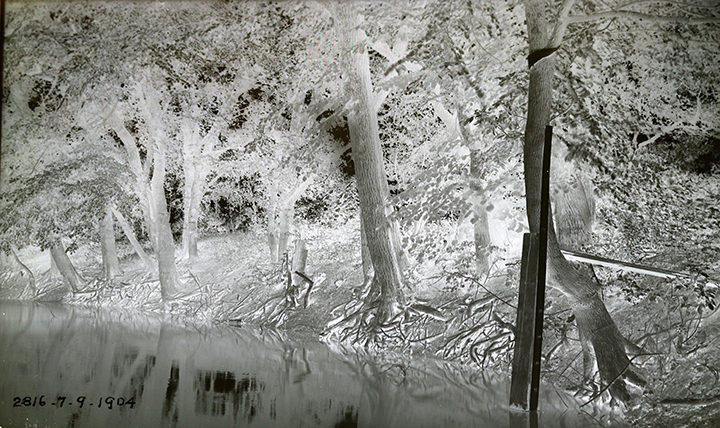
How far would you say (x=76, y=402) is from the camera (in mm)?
3941

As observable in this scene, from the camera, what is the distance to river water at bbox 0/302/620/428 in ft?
12.2

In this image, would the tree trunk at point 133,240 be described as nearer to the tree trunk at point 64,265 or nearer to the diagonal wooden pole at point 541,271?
the tree trunk at point 64,265

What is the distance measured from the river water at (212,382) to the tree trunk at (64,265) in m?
0.24

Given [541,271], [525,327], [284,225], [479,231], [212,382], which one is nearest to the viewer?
[541,271]

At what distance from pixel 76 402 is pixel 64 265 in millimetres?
1252

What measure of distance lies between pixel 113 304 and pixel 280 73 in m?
2.20

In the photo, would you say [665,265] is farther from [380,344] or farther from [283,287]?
[283,287]

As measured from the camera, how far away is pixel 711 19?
3.83m

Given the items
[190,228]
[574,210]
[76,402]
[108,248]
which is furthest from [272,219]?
[574,210]

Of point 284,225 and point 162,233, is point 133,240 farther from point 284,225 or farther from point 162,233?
point 284,225

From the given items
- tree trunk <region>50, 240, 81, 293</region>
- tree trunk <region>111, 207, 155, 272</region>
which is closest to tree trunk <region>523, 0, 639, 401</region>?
tree trunk <region>111, 207, 155, 272</region>

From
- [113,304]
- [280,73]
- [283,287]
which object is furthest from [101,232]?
[280,73]

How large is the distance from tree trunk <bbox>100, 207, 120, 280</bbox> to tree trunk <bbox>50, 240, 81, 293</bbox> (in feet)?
0.85

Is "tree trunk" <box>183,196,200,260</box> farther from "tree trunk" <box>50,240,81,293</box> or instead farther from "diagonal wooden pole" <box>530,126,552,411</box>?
"diagonal wooden pole" <box>530,126,552,411</box>
